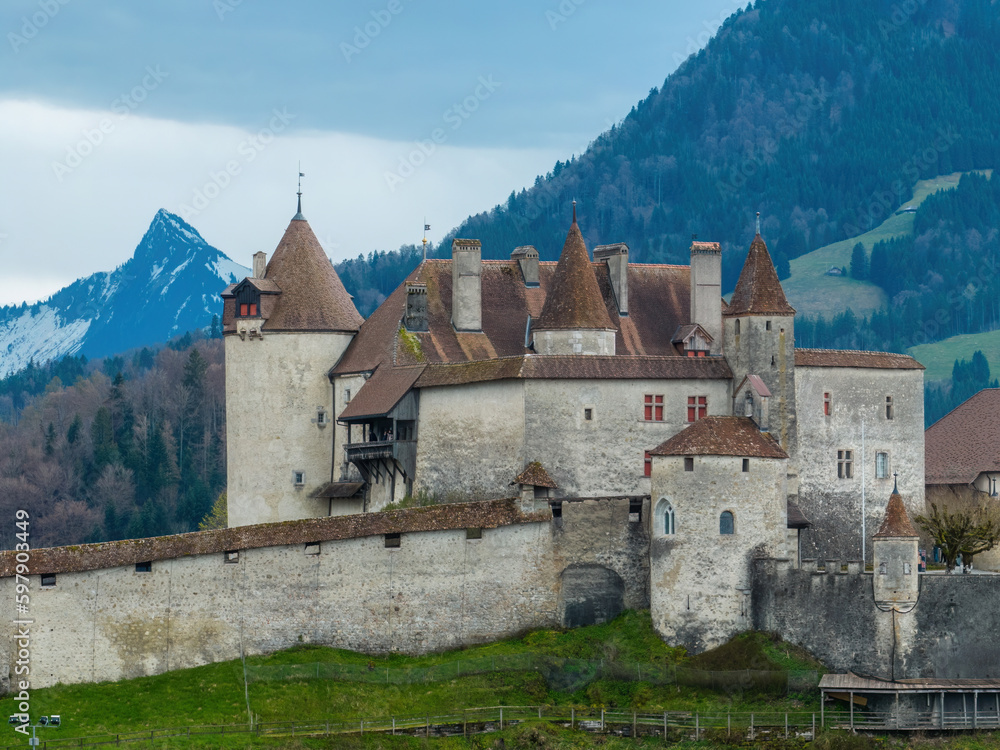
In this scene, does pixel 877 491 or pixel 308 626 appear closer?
pixel 308 626

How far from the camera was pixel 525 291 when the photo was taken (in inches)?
3157

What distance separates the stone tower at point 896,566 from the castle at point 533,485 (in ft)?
0.26

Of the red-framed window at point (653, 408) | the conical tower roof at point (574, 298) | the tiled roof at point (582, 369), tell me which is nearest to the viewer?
the tiled roof at point (582, 369)

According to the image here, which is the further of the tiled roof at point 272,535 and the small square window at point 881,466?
the small square window at point 881,466

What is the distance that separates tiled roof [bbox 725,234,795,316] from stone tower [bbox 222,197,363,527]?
1803 centimetres

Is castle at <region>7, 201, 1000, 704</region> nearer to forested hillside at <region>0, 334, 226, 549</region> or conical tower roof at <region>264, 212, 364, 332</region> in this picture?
conical tower roof at <region>264, 212, 364, 332</region>

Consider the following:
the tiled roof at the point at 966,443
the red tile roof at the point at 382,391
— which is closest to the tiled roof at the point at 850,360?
the tiled roof at the point at 966,443

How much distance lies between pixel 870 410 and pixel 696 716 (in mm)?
19995

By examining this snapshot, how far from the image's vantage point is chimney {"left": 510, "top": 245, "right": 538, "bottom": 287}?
80688mm

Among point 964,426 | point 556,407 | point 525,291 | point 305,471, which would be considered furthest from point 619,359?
point 964,426

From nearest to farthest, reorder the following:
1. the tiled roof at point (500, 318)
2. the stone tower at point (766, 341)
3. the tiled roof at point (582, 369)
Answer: the tiled roof at point (582, 369) < the stone tower at point (766, 341) < the tiled roof at point (500, 318)

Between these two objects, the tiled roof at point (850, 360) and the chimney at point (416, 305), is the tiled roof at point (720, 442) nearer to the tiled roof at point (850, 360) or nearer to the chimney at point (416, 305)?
the tiled roof at point (850, 360)

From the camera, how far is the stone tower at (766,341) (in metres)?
71.3

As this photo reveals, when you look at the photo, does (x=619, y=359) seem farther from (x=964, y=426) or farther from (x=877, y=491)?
(x=964, y=426)
